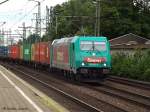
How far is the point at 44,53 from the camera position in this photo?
46.2 meters

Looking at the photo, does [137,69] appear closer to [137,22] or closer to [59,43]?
[59,43]

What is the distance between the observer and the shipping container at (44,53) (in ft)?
144

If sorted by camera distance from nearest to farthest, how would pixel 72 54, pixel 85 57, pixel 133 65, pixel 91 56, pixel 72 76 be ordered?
pixel 85 57, pixel 91 56, pixel 72 54, pixel 72 76, pixel 133 65

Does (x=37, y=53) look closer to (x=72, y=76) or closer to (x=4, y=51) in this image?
(x=72, y=76)

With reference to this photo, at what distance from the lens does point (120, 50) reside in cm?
5081

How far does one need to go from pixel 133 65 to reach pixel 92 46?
419 inches

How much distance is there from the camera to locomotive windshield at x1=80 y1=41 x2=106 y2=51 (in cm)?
3044

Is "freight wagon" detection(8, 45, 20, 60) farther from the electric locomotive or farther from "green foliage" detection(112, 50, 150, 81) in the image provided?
the electric locomotive

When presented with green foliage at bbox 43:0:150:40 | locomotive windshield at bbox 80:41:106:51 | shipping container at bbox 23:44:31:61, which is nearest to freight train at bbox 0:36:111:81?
locomotive windshield at bbox 80:41:106:51

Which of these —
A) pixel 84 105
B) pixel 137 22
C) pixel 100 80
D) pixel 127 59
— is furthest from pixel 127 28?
pixel 84 105

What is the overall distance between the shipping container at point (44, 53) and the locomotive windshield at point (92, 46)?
41.4 ft

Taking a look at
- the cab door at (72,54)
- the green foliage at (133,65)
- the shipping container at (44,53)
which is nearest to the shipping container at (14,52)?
the shipping container at (44,53)

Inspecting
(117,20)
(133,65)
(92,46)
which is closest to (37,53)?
(133,65)

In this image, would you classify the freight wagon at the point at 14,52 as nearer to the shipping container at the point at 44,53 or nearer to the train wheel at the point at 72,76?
the shipping container at the point at 44,53
